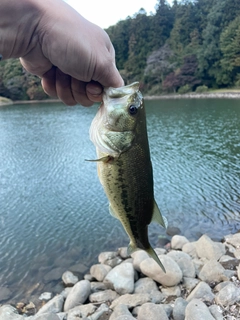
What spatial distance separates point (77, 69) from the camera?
2135 millimetres

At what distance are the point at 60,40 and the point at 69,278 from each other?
6.30m

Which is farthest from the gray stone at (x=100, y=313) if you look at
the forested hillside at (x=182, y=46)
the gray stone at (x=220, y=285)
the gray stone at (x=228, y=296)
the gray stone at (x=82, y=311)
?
the forested hillside at (x=182, y=46)

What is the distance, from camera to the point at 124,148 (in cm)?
207

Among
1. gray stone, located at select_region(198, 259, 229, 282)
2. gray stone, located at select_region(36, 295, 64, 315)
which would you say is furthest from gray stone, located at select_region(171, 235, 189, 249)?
gray stone, located at select_region(36, 295, 64, 315)

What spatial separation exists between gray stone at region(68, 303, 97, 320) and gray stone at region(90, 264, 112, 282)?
1.24 meters

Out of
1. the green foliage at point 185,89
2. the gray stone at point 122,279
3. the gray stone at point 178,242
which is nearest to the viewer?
the gray stone at point 122,279

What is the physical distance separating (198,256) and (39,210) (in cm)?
592

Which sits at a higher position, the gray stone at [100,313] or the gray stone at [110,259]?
the gray stone at [100,313]

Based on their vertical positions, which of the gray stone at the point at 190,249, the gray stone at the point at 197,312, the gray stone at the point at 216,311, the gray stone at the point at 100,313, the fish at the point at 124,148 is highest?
the fish at the point at 124,148

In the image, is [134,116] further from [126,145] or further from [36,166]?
[36,166]

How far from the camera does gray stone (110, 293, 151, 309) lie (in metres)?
5.32

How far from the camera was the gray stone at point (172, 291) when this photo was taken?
5.77 meters

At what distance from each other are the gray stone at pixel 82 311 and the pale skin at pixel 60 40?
446 cm

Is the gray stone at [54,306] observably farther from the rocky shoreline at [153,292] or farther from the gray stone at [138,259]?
the gray stone at [138,259]
